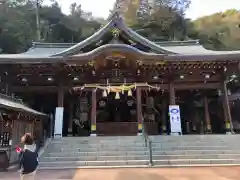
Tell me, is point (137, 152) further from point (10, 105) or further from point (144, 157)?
point (10, 105)

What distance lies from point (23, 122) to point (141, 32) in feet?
91.3

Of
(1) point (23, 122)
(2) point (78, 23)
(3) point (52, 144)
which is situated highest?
(2) point (78, 23)

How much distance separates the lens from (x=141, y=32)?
36875 mm

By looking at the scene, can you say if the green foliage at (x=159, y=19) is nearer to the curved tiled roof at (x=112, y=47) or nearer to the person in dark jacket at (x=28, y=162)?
the curved tiled roof at (x=112, y=47)

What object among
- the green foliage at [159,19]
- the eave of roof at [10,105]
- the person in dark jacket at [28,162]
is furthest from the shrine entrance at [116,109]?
the green foliage at [159,19]

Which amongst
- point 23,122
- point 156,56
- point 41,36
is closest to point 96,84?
point 156,56

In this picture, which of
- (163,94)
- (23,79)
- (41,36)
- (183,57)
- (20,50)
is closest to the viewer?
(183,57)

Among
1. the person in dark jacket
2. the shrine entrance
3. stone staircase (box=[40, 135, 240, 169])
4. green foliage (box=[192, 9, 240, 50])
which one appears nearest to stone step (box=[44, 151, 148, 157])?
stone staircase (box=[40, 135, 240, 169])

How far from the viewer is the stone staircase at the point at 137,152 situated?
10094 millimetres

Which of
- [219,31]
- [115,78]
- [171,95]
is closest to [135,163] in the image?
[171,95]

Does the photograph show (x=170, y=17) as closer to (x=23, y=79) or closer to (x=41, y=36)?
(x=41, y=36)

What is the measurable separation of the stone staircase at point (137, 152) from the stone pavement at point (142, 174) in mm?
786

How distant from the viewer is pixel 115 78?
1636 centimetres

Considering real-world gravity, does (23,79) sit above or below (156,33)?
below
